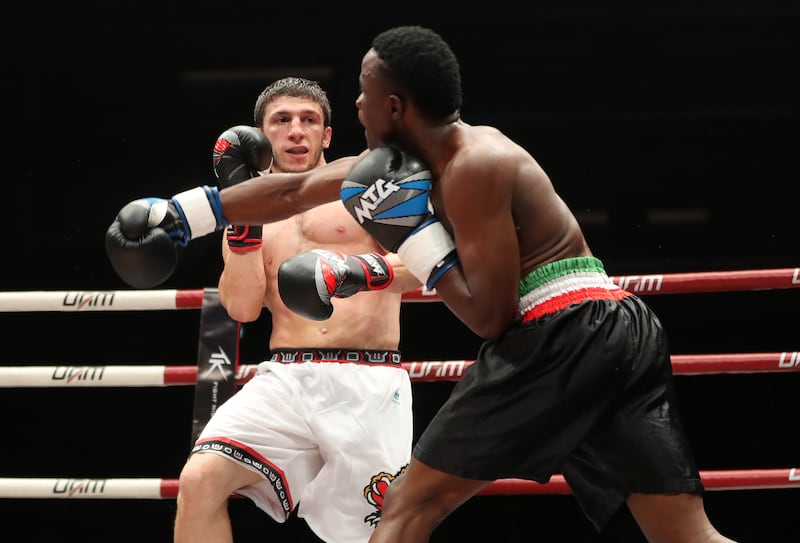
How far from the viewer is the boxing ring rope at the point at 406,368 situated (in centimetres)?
258

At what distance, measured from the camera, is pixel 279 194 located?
207 cm

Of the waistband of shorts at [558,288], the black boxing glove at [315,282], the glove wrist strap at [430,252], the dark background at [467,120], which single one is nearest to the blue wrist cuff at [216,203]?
the black boxing glove at [315,282]

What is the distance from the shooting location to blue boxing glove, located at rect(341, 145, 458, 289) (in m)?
1.84

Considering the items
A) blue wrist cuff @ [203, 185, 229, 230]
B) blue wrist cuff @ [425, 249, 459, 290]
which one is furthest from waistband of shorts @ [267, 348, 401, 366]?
blue wrist cuff @ [425, 249, 459, 290]

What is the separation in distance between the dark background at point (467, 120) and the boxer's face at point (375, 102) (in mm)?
2381

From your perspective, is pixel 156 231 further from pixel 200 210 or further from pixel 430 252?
pixel 430 252

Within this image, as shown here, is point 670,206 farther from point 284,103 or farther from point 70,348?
point 70,348

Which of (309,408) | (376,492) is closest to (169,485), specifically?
(309,408)

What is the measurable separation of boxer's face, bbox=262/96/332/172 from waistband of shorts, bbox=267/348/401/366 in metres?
0.54

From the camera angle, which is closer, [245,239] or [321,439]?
[321,439]

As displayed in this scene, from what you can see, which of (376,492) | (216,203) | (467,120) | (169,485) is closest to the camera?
(216,203)

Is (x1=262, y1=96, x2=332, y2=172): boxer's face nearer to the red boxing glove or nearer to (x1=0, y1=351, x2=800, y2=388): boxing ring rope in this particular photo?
the red boxing glove

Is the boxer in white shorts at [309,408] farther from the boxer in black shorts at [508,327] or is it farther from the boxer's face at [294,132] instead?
the boxer in black shorts at [508,327]

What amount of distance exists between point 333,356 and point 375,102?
774 millimetres
